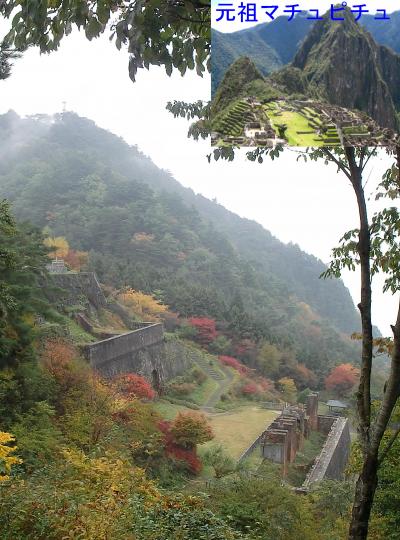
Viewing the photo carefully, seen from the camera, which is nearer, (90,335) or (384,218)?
(384,218)

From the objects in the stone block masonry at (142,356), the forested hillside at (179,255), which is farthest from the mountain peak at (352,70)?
the forested hillside at (179,255)

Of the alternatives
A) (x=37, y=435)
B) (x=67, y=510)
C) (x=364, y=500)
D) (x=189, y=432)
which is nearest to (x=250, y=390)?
(x=189, y=432)

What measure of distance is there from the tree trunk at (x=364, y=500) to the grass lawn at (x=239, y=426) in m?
8.81

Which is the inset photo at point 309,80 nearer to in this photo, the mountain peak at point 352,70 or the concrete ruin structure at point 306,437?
the mountain peak at point 352,70

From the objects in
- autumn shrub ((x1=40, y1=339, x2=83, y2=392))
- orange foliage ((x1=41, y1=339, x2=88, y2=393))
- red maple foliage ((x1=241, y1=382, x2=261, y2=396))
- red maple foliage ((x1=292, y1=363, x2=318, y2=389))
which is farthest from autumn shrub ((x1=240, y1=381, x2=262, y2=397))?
orange foliage ((x1=41, y1=339, x2=88, y2=393))

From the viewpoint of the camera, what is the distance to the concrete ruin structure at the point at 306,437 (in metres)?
11.0

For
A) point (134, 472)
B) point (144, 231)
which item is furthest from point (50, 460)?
point (144, 231)

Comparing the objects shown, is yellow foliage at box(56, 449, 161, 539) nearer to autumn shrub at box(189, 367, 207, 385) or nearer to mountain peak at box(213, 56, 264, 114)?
mountain peak at box(213, 56, 264, 114)

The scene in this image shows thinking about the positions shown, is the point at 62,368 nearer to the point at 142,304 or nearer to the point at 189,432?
the point at 189,432

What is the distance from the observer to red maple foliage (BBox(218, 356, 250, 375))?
59.3 feet

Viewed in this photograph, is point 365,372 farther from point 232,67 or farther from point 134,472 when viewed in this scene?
point 134,472

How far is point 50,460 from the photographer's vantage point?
6.53 meters

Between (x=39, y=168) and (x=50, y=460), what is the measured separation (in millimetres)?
30880

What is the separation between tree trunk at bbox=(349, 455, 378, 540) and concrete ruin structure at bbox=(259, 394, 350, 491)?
7.87 meters
